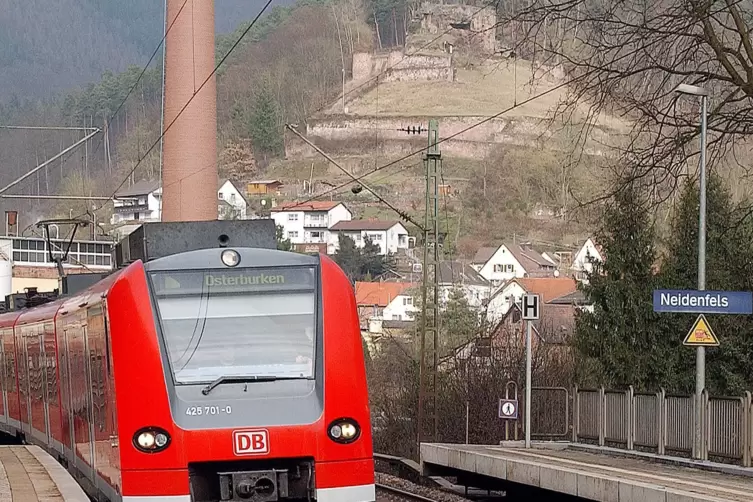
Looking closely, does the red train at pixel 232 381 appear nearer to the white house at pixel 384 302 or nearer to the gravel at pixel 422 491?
the gravel at pixel 422 491

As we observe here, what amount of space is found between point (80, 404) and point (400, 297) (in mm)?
84960

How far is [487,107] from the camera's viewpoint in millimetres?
183250

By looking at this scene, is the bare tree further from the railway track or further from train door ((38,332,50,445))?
train door ((38,332,50,445))

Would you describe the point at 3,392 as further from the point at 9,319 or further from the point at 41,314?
the point at 41,314

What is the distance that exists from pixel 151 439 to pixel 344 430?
60.4 inches

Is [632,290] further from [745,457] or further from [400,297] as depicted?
[400,297]

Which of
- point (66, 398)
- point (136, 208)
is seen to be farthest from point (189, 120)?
point (136, 208)

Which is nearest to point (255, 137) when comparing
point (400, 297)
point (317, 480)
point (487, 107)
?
point (487, 107)

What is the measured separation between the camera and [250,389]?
35.7ft

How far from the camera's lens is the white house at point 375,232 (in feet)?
453

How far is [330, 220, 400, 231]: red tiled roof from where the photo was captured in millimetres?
139875

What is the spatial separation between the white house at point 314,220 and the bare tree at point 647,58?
12270cm

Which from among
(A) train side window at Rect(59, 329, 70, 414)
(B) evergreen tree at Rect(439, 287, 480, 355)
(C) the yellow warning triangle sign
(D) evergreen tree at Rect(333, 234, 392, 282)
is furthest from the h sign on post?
(D) evergreen tree at Rect(333, 234, 392, 282)

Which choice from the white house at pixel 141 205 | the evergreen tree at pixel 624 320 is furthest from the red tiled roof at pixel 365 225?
the evergreen tree at pixel 624 320
